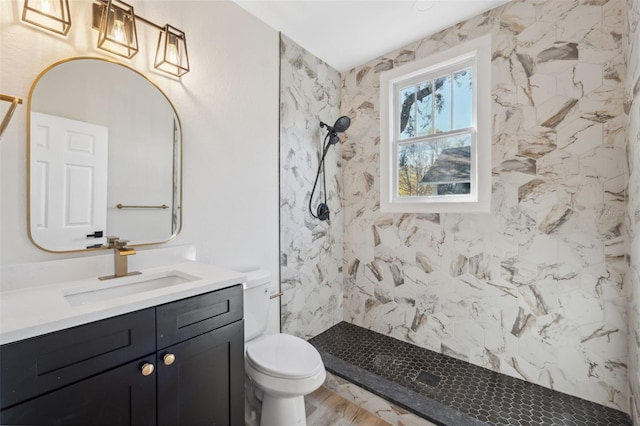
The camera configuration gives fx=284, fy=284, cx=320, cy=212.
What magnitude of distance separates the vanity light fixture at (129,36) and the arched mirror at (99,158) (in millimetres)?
93

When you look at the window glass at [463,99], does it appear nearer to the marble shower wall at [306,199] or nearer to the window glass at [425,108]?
the window glass at [425,108]

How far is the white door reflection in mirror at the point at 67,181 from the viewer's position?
1.14 meters

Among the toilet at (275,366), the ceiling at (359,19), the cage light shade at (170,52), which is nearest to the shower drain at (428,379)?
the toilet at (275,366)

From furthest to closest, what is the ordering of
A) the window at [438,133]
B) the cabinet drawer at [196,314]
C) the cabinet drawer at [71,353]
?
the window at [438,133] < the cabinet drawer at [196,314] < the cabinet drawer at [71,353]

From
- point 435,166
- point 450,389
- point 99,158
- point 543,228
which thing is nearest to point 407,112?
point 435,166

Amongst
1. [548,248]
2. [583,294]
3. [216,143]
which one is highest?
[216,143]

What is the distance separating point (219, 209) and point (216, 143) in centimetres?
40

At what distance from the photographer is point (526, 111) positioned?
178 centimetres

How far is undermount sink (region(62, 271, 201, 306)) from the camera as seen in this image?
3.71 ft

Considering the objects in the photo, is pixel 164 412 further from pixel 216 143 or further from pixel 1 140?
pixel 216 143

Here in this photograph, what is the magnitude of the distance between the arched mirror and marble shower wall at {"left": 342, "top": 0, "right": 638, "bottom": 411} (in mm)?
1756

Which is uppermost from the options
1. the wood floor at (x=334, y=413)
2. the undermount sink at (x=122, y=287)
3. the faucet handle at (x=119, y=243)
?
the faucet handle at (x=119, y=243)

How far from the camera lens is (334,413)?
1.74 m

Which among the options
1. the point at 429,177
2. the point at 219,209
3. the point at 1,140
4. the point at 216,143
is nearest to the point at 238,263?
the point at 219,209
